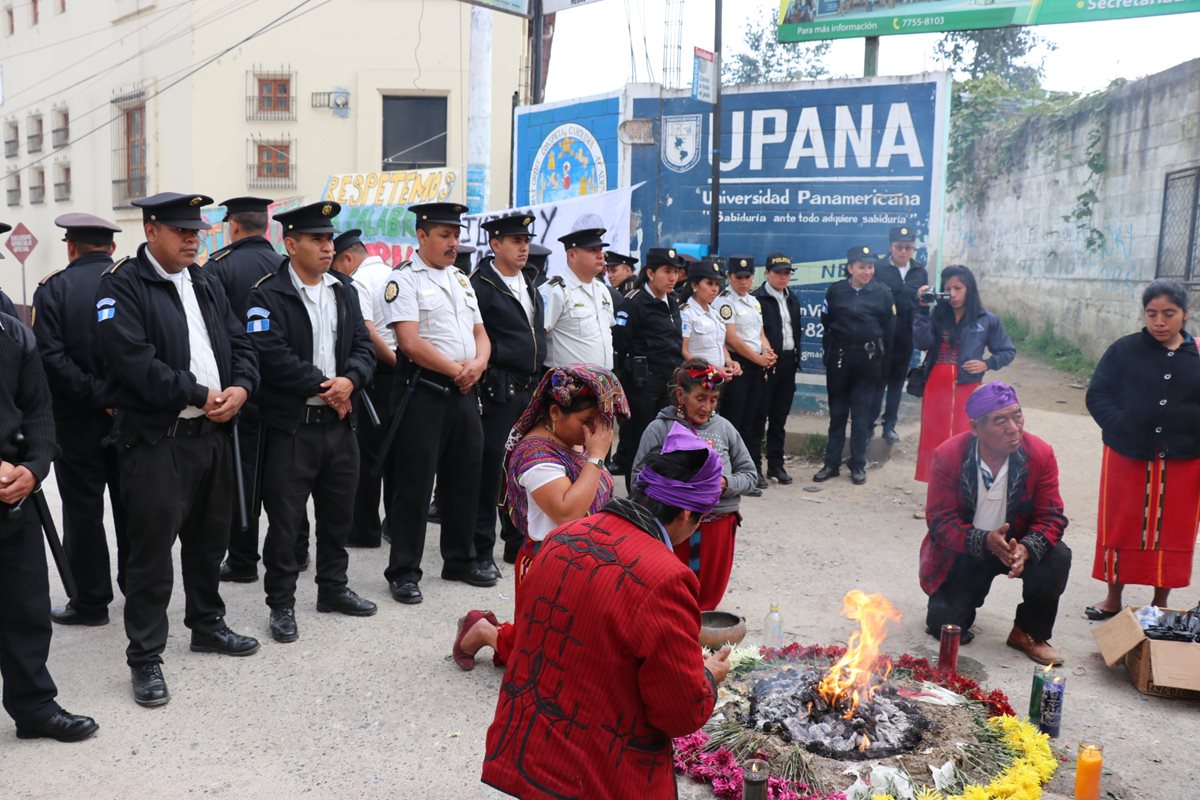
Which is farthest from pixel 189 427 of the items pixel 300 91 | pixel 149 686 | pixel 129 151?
pixel 129 151

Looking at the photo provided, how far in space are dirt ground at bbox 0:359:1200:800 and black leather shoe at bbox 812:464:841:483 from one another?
2.24 metres

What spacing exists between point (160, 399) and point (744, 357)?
581 cm

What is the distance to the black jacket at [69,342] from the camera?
512cm

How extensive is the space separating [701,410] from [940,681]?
6.03 feet

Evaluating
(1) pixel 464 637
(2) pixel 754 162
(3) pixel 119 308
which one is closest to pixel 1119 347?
(1) pixel 464 637

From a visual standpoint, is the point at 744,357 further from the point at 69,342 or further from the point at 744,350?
the point at 69,342

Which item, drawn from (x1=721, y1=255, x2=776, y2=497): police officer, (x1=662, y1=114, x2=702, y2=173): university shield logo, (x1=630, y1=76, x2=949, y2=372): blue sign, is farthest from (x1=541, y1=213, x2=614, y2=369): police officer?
(x1=662, y1=114, x2=702, y2=173): university shield logo

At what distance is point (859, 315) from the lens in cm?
938

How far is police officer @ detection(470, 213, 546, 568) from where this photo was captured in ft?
20.6

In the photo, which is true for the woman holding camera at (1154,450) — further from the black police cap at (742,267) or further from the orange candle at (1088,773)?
the black police cap at (742,267)

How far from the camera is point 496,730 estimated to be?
264 centimetres

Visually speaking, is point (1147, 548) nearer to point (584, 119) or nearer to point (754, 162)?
point (754, 162)

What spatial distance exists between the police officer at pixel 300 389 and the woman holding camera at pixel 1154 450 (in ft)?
14.2

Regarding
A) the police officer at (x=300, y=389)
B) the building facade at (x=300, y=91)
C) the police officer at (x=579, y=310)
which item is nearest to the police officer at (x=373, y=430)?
the police officer at (x=579, y=310)
